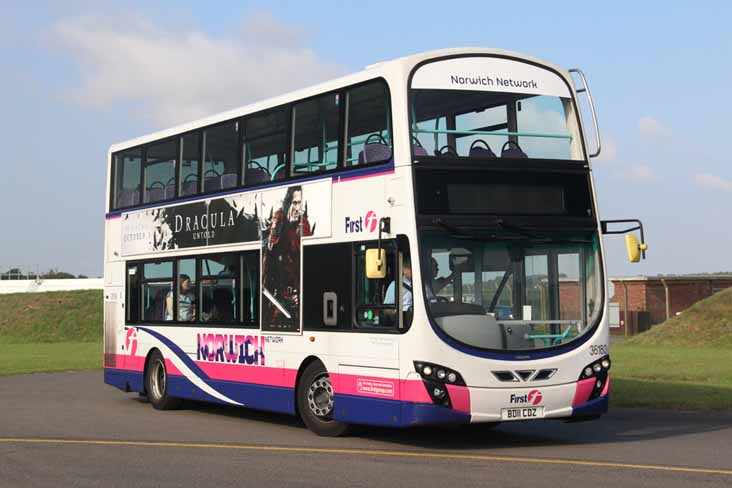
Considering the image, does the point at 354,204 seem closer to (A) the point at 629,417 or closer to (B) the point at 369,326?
(B) the point at 369,326

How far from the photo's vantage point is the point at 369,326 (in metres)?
13.3

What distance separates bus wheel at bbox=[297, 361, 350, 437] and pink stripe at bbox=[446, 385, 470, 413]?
209cm

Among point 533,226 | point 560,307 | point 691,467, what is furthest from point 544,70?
point 691,467

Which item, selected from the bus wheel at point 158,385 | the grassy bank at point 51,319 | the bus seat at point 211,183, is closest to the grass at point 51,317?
the grassy bank at point 51,319

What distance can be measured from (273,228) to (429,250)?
3354 mm

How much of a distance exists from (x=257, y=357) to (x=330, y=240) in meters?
2.44

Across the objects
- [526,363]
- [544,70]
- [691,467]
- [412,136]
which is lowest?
[691,467]

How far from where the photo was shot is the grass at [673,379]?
716 inches

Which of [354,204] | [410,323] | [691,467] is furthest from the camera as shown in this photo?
[354,204]

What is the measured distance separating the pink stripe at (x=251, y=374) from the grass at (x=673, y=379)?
583 centimetres

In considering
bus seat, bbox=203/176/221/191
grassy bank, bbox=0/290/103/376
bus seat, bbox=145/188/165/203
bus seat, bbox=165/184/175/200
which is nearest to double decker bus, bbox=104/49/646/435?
bus seat, bbox=203/176/221/191

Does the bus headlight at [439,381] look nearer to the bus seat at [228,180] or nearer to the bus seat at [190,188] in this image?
the bus seat at [228,180]

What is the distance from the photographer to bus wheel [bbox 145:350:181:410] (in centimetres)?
1870

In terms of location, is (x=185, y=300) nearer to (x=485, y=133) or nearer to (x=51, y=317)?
(x=485, y=133)
